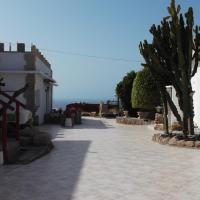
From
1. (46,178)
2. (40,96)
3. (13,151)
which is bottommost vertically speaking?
(46,178)

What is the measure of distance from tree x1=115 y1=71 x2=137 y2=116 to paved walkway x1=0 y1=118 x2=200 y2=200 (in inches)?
666

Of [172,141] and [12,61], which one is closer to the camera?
[172,141]

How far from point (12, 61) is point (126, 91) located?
11027 mm

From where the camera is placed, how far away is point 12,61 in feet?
75.3

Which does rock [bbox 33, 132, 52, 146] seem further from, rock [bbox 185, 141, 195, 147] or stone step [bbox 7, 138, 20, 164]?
rock [bbox 185, 141, 195, 147]

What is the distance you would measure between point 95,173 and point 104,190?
167cm

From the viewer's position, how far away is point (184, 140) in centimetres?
1477

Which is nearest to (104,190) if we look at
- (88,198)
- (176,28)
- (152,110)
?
(88,198)

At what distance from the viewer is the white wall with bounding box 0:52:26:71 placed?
2288 cm

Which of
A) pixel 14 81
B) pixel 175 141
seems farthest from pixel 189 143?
pixel 14 81

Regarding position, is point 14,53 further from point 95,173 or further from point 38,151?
point 95,173

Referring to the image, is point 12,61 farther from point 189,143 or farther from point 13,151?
point 189,143

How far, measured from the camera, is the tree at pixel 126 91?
31.7 m

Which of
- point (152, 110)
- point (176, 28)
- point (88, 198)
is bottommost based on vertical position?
point (88, 198)
